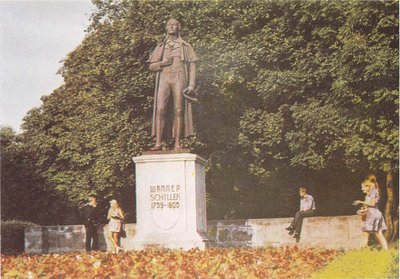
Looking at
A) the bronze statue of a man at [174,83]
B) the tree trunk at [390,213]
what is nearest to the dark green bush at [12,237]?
the bronze statue of a man at [174,83]

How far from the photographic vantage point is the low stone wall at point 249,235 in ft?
67.6

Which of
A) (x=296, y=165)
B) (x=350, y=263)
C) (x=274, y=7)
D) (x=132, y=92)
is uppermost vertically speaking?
(x=274, y=7)

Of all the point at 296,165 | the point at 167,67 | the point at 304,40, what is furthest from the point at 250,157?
the point at 167,67

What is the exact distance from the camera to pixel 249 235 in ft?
70.9

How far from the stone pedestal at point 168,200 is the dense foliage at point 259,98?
6.93 metres

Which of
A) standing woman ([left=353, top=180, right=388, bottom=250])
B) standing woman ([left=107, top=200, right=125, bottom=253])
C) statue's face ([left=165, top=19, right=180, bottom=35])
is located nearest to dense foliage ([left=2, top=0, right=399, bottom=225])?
standing woman ([left=353, top=180, right=388, bottom=250])

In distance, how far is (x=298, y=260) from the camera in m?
12.4

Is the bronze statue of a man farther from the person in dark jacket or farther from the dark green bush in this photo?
the dark green bush

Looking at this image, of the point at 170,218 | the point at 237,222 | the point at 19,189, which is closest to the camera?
the point at 170,218

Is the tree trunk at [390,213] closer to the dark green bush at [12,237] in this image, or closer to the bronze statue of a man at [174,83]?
the bronze statue of a man at [174,83]

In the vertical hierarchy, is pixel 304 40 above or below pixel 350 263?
above

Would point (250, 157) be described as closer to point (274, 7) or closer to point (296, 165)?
point (296, 165)

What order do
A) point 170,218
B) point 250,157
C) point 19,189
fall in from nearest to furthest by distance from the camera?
1. point 170,218
2. point 250,157
3. point 19,189

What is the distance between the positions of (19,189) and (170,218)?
2069 centimetres
